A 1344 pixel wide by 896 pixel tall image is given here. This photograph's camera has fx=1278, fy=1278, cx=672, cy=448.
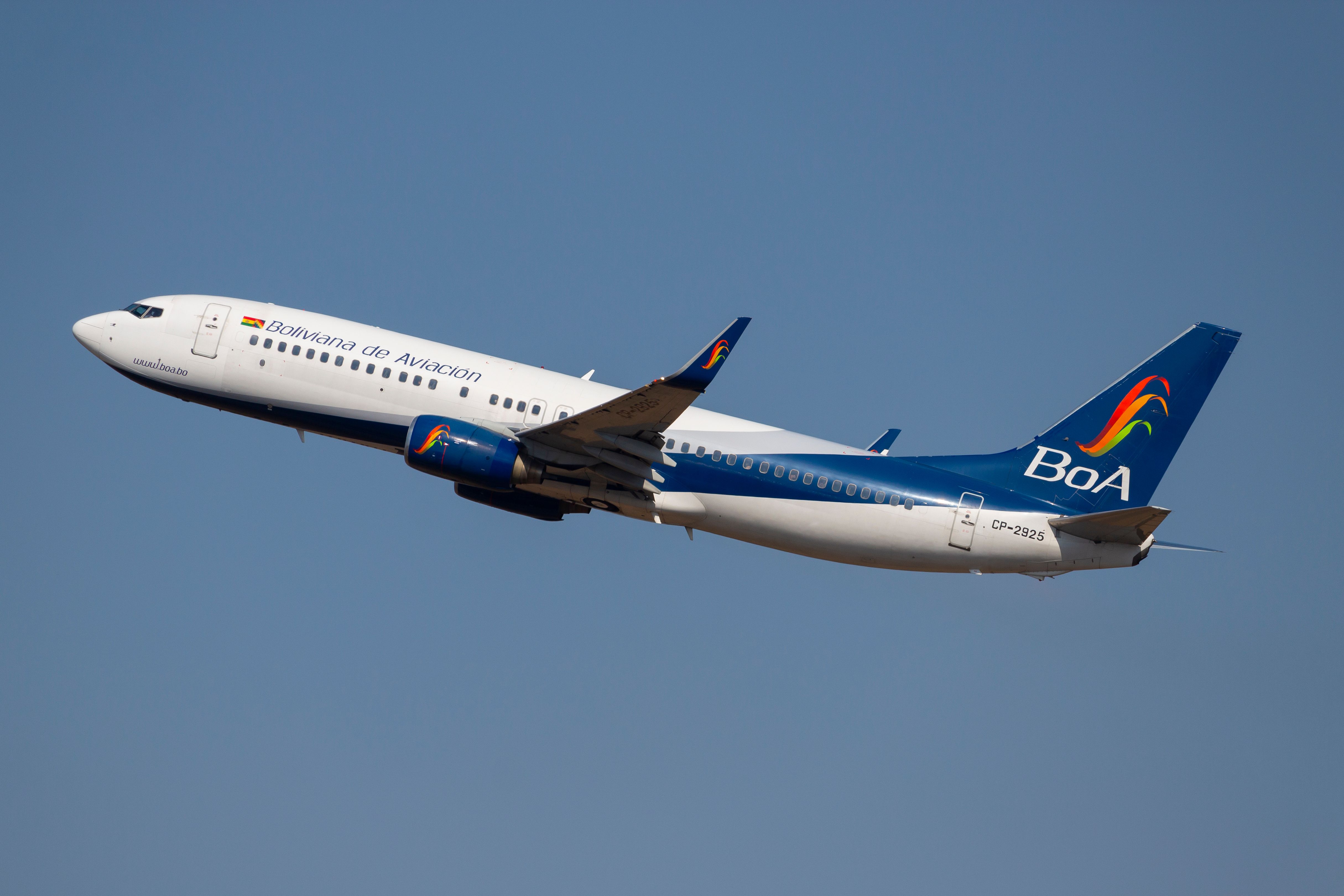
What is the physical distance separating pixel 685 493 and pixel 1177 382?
15.8 m

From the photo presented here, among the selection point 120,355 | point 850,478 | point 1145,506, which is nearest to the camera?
point 1145,506

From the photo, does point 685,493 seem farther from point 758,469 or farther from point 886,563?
point 886,563

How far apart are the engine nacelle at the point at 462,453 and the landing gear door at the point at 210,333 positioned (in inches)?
346

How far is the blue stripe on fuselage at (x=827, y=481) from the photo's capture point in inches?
1522

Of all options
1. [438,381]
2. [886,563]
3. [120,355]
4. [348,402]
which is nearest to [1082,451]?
[886,563]

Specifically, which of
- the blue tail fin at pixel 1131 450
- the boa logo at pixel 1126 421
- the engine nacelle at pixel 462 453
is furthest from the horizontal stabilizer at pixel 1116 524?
the engine nacelle at pixel 462 453

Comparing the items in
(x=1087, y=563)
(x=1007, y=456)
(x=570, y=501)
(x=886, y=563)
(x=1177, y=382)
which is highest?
(x=1177, y=382)

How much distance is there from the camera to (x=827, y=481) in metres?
38.7

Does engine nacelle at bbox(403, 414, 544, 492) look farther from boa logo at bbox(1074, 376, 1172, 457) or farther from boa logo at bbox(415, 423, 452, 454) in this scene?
boa logo at bbox(1074, 376, 1172, 457)

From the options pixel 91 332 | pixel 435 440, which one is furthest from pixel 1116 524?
pixel 91 332

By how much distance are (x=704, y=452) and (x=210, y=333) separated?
17.0 m

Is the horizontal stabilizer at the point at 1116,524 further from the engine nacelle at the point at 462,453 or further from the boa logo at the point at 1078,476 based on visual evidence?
the engine nacelle at the point at 462,453

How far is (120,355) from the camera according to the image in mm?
43375

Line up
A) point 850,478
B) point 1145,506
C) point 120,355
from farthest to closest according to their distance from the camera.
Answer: point 120,355 → point 850,478 → point 1145,506
